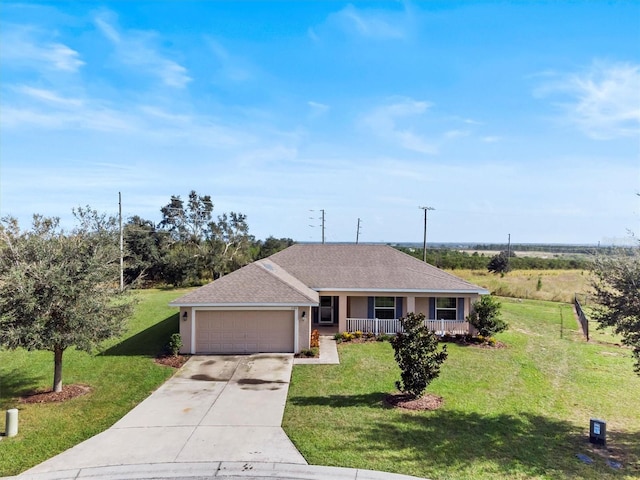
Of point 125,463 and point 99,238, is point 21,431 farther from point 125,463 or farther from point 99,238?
point 99,238

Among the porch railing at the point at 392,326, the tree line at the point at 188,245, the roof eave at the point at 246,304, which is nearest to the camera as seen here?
the roof eave at the point at 246,304

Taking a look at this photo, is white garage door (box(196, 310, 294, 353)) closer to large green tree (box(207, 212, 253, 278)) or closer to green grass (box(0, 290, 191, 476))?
green grass (box(0, 290, 191, 476))

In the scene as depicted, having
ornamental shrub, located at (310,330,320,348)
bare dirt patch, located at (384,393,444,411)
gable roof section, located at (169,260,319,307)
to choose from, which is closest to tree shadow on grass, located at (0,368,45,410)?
gable roof section, located at (169,260,319,307)

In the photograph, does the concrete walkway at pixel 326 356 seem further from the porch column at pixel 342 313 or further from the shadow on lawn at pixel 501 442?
the shadow on lawn at pixel 501 442

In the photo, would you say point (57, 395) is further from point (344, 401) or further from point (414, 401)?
point (414, 401)

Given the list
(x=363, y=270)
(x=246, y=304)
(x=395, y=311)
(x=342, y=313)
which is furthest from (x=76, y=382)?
(x=363, y=270)

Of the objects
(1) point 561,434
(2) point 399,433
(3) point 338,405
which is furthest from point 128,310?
(1) point 561,434

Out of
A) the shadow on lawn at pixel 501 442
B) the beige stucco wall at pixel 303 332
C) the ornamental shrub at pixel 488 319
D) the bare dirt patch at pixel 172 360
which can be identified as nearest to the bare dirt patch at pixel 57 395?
the bare dirt patch at pixel 172 360
